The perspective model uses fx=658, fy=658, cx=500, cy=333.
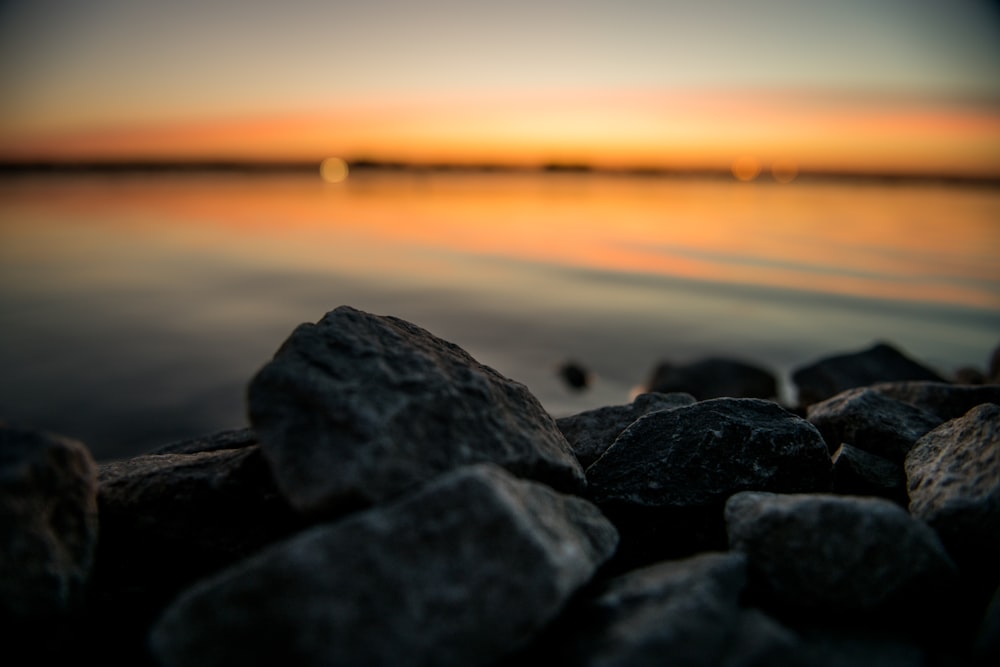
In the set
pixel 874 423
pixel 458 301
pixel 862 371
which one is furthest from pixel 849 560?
pixel 458 301

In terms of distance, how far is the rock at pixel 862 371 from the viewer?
20.5 ft

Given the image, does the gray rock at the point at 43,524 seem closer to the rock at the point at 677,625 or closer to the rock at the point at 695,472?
the rock at the point at 677,625

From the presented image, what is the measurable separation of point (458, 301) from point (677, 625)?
1406 cm

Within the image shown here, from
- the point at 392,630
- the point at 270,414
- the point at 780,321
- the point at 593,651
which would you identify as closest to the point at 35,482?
the point at 270,414

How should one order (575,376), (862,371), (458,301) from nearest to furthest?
(862,371) < (575,376) < (458,301)

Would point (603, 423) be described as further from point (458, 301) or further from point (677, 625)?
point (458, 301)

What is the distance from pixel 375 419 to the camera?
92.8 inches

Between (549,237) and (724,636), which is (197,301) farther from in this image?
(549,237)

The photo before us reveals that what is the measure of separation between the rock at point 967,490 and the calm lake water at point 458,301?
5801 millimetres

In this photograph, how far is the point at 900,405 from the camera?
3.75 meters

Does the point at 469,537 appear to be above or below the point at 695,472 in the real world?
above

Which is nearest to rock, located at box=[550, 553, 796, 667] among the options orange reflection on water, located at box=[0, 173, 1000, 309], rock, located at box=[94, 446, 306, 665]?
rock, located at box=[94, 446, 306, 665]

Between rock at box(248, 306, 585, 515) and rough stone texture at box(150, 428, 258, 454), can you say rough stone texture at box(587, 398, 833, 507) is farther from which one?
rough stone texture at box(150, 428, 258, 454)

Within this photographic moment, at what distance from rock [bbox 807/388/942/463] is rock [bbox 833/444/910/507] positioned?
0.14 m
